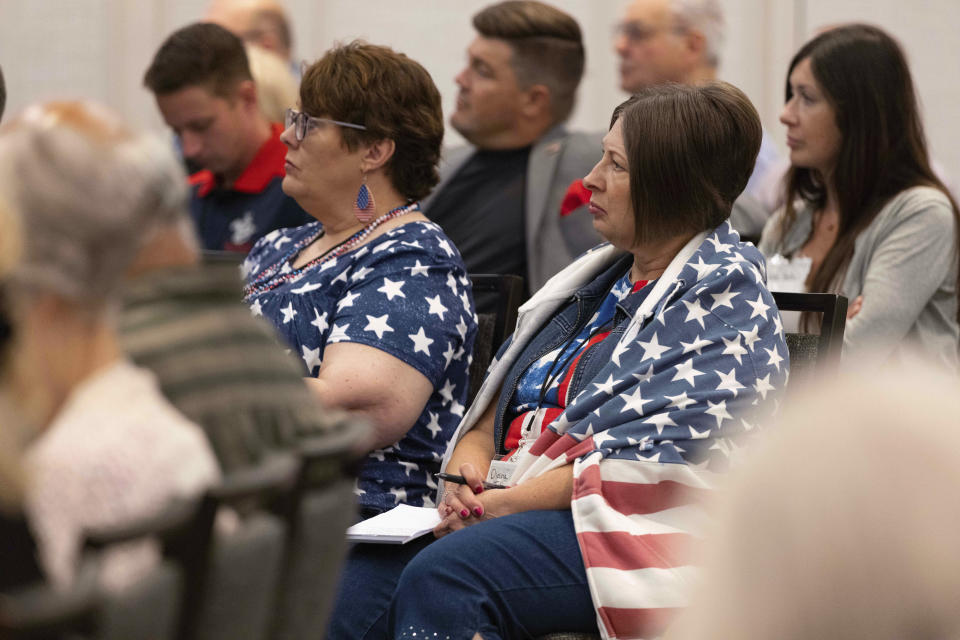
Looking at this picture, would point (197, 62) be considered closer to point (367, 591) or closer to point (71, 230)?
point (367, 591)

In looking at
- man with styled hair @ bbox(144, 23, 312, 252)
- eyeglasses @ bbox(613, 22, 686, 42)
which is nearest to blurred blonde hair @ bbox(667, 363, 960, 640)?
man with styled hair @ bbox(144, 23, 312, 252)

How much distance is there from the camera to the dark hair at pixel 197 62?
3.93 metres

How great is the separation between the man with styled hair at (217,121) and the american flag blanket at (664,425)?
6.45 feet

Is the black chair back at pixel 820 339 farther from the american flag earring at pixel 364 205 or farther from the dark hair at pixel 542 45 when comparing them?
the dark hair at pixel 542 45

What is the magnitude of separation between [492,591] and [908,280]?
Answer: 164cm

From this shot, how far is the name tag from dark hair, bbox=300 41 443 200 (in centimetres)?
75

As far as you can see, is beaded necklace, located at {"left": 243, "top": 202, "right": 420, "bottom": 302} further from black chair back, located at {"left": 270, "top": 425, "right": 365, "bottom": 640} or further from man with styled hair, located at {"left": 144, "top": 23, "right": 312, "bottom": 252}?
black chair back, located at {"left": 270, "top": 425, "right": 365, "bottom": 640}

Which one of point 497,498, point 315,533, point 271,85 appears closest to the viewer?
point 315,533

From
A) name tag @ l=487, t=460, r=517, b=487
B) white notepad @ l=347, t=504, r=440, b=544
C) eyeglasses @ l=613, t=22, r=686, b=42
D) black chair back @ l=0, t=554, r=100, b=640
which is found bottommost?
white notepad @ l=347, t=504, r=440, b=544

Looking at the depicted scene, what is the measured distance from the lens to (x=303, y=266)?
2.74 m

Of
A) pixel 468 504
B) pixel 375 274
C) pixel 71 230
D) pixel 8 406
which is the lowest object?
pixel 468 504

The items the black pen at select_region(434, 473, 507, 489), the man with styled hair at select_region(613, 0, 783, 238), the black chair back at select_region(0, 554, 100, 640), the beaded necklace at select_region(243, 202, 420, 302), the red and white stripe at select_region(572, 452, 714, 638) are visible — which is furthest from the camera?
the man with styled hair at select_region(613, 0, 783, 238)

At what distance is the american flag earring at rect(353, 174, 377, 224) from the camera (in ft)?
8.95

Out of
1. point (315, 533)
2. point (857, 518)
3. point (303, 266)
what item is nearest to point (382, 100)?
point (303, 266)
